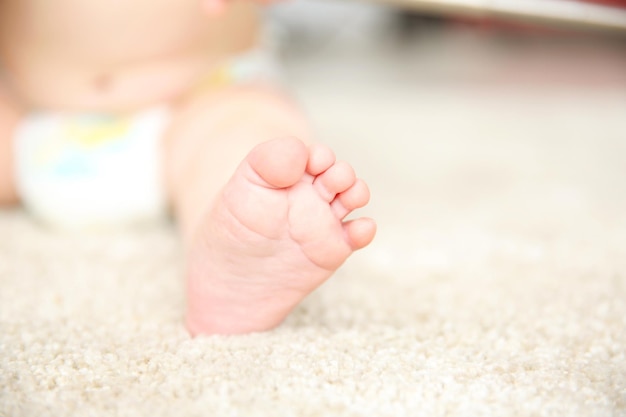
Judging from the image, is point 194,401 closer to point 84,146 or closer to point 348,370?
point 348,370

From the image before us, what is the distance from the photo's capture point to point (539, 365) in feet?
1.65

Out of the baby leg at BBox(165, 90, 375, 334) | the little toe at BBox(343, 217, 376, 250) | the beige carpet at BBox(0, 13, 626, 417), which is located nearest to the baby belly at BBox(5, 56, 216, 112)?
the beige carpet at BBox(0, 13, 626, 417)

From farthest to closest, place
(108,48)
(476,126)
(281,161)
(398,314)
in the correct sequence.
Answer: (476,126) < (108,48) < (398,314) < (281,161)

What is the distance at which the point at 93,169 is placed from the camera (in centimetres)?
78

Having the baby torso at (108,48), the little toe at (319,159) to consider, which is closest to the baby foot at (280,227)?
the little toe at (319,159)

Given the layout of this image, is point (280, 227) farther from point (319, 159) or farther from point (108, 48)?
point (108, 48)

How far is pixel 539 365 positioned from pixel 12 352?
16.4 inches

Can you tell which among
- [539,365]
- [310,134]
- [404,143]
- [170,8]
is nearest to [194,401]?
[539,365]

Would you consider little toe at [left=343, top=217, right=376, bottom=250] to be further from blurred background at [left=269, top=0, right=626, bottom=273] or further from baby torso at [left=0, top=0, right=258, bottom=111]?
baby torso at [left=0, top=0, right=258, bottom=111]

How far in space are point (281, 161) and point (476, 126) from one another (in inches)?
37.4

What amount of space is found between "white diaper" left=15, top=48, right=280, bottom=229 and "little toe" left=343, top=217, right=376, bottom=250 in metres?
0.36

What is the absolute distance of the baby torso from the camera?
0.76 m

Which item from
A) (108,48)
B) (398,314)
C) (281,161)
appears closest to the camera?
(281,161)

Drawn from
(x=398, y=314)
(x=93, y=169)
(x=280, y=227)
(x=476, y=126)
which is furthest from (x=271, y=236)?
(x=476, y=126)
